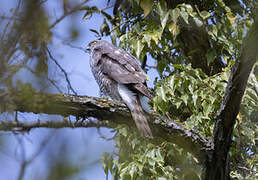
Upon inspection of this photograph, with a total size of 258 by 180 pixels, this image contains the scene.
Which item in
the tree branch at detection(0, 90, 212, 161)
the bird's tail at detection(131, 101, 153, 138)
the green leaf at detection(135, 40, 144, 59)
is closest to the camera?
the tree branch at detection(0, 90, 212, 161)

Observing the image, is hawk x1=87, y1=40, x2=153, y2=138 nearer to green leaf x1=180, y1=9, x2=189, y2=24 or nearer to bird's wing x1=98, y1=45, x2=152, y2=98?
bird's wing x1=98, y1=45, x2=152, y2=98

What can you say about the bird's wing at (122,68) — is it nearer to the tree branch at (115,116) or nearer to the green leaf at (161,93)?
the green leaf at (161,93)

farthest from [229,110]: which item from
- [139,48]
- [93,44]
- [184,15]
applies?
[93,44]

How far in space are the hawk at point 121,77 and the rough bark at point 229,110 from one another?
1.74 feet

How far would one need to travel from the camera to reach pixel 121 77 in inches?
137

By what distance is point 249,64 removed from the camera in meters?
2.05

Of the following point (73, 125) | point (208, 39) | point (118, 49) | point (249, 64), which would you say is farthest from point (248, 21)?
point (73, 125)

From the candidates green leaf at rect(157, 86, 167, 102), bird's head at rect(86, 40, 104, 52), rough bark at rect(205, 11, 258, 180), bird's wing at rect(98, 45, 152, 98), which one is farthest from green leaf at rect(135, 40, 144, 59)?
rough bark at rect(205, 11, 258, 180)

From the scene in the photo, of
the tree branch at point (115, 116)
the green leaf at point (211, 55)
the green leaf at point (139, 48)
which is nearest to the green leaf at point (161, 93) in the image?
the tree branch at point (115, 116)

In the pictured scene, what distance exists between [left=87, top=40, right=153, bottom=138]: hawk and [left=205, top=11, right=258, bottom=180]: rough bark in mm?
530

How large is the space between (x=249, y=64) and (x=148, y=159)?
1226mm

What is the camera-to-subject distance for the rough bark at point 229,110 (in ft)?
6.45

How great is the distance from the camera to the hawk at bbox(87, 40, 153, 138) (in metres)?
3.12

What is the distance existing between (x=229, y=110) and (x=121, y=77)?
1.39 metres
